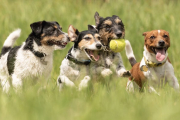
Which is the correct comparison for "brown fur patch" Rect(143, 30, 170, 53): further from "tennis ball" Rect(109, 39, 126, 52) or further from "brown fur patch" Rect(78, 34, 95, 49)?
"brown fur patch" Rect(78, 34, 95, 49)

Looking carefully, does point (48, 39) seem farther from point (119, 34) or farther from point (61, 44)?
point (119, 34)

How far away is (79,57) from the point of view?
5.91m

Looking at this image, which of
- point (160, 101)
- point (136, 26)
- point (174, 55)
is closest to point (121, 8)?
point (136, 26)

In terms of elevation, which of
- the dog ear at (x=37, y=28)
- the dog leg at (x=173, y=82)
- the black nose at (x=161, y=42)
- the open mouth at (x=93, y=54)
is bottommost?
the dog leg at (x=173, y=82)

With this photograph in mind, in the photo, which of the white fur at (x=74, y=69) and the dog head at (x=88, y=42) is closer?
the dog head at (x=88, y=42)

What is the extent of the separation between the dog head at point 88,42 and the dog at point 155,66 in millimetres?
862

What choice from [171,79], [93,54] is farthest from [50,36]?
[171,79]

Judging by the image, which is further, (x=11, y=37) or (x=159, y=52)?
(x=11, y=37)

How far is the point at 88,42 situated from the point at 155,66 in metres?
1.36

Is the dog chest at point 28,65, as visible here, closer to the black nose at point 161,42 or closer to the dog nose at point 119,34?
the dog nose at point 119,34

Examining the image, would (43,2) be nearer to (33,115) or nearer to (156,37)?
(156,37)

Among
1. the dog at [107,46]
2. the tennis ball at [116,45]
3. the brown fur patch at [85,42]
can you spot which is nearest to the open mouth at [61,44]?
the brown fur patch at [85,42]

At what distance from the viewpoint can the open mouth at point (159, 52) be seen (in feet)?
19.4

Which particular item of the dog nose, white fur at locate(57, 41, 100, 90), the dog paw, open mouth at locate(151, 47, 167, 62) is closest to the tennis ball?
the dog nose
